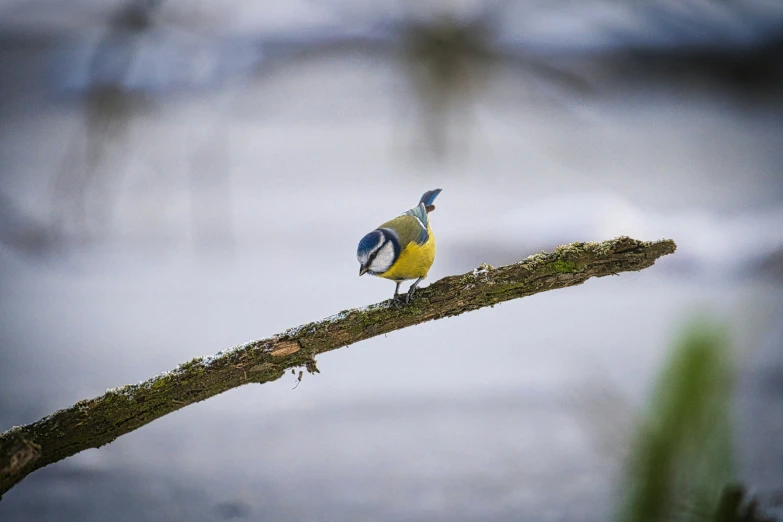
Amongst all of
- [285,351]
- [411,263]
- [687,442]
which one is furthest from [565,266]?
[687,442]

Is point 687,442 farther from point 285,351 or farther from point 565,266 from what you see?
point 285,351

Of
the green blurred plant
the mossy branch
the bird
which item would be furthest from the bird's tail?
the green blurred plant

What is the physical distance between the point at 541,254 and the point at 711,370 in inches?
32.0

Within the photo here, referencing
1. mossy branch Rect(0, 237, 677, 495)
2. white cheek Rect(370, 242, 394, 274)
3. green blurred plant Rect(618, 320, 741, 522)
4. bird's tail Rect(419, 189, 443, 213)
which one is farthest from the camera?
bird's tail Rect(419, 189, 443, 213)

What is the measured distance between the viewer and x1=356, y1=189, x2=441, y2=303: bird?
1.44 m

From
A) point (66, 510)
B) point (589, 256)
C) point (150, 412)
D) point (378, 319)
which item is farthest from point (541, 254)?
point (66, 510)

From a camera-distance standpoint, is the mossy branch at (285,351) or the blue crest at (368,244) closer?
the mossy branch at (285,351)

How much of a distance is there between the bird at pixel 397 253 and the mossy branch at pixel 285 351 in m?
0.21

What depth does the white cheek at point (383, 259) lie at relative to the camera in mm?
1438

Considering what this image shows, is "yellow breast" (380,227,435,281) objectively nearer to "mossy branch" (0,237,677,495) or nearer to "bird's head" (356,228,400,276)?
"bird's head" (356,228,400,276)

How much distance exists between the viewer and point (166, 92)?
1884 millimetres

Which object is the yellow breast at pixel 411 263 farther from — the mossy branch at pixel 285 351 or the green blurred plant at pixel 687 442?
the green blurred plant at pixel 687 442

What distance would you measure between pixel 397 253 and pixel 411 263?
0.16 ft

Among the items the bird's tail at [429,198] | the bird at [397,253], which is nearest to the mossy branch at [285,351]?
the bird at [397,253]
